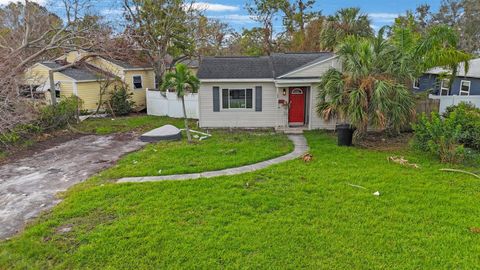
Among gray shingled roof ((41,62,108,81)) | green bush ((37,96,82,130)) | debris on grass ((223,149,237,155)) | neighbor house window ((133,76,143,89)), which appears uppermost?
gray shingled roof ((41,62,108,81))

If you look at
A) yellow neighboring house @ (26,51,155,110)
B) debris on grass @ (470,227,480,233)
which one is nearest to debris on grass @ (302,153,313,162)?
debris on grass @ (470,227,480,233)

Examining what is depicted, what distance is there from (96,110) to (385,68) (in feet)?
55.8

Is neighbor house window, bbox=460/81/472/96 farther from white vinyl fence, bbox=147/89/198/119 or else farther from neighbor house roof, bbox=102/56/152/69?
neighbor house roof, bbox=102/56/152/69

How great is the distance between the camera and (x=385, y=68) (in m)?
10.8

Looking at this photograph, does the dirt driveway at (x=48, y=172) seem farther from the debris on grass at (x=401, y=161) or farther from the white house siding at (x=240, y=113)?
the debris on grass at (x=401, y=161)

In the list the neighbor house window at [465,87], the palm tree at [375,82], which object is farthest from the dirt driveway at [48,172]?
the neighbor house window at [465,87]

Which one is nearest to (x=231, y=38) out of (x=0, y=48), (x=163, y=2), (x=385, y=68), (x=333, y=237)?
(x=163, y=2)

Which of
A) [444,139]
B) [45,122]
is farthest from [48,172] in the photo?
[444,139]

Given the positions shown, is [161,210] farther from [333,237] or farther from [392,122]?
[392,122]

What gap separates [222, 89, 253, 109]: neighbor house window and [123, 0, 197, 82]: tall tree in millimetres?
9444

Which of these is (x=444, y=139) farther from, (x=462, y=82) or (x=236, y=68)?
(x=462, y=82)

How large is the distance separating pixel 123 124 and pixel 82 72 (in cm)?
742

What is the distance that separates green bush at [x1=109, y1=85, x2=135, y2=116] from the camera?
1950 centimetres

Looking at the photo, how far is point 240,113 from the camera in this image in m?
14.4
